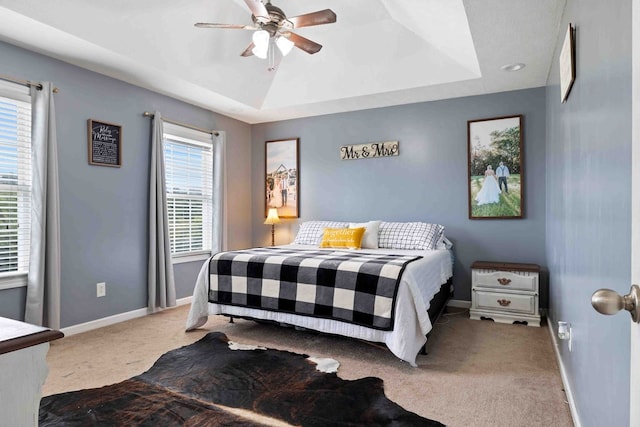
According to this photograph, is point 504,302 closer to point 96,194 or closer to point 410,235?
point 410,235

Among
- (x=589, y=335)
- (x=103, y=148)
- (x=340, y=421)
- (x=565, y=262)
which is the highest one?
(x=103, y=148)

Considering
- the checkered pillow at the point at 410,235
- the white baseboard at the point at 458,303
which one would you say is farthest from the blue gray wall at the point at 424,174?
the checkered pillow at the point at 410,235

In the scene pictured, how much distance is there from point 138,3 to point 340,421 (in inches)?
129

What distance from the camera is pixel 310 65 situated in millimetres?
4305

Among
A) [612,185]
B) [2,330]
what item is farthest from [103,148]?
[612,185]

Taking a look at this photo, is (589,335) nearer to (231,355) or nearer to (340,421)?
(340,421)

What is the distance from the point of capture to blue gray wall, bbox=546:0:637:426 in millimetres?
1011

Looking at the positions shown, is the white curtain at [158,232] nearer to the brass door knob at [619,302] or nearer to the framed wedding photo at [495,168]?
the framed wedding photo at [495,168]

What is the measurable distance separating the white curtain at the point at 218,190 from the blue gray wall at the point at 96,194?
60cm

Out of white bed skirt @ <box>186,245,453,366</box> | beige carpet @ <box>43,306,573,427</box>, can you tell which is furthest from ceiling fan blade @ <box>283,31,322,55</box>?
beige carpet @ <box>43,306,573,427</box>


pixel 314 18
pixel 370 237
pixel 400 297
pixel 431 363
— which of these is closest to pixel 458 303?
pixel 370 237

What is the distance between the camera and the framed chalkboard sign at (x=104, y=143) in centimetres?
349

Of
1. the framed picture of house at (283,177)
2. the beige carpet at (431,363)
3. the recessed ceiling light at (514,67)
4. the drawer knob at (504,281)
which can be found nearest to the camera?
the beige carpet at (431,363)

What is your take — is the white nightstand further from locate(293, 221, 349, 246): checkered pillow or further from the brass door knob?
the brass door knob
